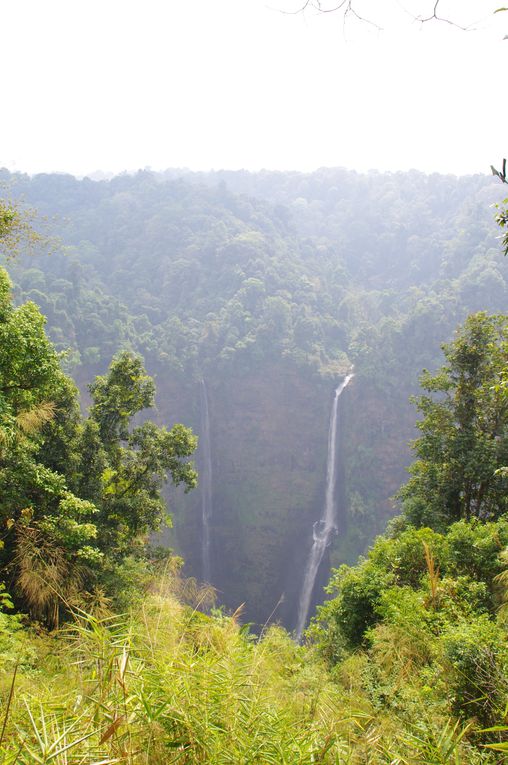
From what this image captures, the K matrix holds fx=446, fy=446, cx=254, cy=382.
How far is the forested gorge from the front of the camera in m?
2.30

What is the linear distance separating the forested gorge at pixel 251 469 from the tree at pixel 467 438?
6 centimetres

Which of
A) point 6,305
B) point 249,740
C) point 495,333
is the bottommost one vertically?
point 249,740

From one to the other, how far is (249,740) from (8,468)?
6.37 metres

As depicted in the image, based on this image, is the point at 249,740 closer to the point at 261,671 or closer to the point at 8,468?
the point at 261,671

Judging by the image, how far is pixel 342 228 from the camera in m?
73.4

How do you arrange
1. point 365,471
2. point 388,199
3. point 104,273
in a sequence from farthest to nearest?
point 388,199 < point 104,273 < point 365,471

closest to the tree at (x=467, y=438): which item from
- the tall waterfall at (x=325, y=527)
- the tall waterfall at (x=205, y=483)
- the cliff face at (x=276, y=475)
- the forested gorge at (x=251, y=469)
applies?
the forested gorge at (x=251, y=469)

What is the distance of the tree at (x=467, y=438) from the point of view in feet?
34.3

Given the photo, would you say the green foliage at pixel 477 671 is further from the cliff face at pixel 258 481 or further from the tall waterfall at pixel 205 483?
the tall waterfall at pixel 205 483

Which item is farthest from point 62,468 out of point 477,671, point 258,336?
point 258,336

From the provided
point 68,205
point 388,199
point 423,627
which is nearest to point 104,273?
point 68,205

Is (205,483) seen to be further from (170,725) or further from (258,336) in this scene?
(170,725)

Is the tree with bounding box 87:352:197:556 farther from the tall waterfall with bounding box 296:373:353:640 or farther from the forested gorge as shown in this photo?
the tall waterfall with bounding box 296:373:353:640

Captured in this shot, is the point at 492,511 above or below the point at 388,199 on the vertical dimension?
below
